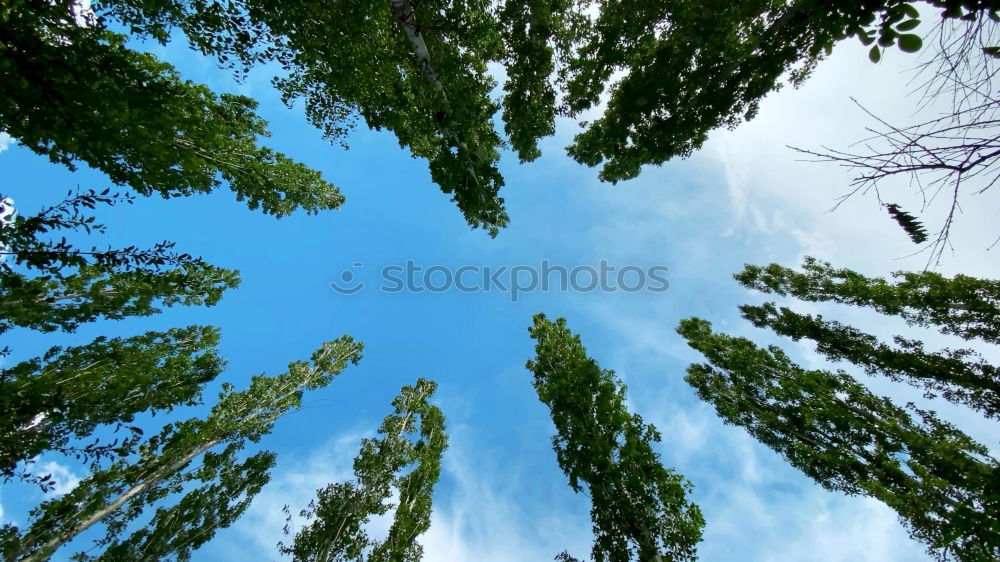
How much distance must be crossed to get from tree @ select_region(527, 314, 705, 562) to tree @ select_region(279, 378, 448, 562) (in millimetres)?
6018

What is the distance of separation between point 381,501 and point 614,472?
27.8ft

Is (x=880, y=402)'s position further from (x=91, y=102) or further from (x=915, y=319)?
(x=91, y=102)

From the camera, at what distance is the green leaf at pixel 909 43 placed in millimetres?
1573

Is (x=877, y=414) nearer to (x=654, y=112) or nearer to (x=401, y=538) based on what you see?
(x=654, y=112)

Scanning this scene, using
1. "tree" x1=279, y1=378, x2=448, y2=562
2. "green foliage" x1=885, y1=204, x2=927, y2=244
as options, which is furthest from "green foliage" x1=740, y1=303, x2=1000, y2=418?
"tree" x1=279, y1=378, x2=448, y2=562

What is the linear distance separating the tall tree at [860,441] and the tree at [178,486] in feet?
59.8

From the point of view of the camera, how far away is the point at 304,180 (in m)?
9.36

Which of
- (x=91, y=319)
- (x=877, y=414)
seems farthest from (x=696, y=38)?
(x=91, y=319)

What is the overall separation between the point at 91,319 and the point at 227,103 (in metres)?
6.45

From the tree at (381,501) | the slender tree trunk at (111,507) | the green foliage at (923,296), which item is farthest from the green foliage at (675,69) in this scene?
the slender tree trunk at (111,507)

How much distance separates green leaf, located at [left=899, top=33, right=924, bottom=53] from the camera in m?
1.57

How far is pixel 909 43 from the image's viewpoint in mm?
1585

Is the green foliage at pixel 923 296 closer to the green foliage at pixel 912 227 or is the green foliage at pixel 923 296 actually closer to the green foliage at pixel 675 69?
the green foliage at pixel 675 69

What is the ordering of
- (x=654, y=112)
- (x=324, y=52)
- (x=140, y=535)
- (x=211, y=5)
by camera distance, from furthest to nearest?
1. (x=140, y=535)
2. (x=654, y=112)
3. (x=324, y=52)
4. (x=211, y=5)
